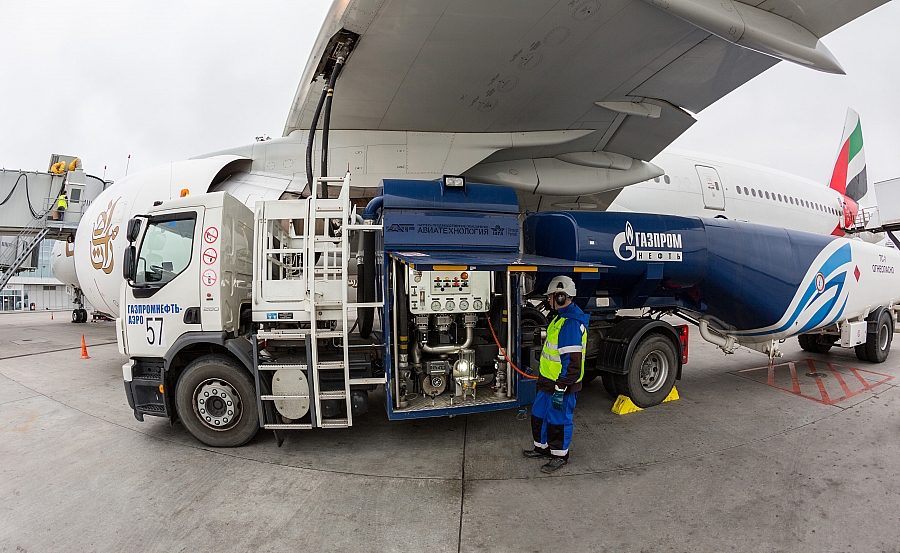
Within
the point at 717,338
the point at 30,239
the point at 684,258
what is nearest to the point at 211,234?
the point at 684,258

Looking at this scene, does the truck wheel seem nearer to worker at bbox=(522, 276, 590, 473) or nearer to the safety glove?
worker at bbox=(522, 276, 590, 473)

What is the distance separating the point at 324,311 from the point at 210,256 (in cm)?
136

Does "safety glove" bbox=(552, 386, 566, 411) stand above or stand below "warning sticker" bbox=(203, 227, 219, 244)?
below

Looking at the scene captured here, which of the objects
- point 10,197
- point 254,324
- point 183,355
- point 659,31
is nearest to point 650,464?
point 254,324

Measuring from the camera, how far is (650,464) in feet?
14.0

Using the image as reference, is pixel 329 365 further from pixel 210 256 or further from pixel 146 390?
pixel 146 390

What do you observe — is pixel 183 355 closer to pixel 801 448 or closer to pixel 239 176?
pixel 239 176

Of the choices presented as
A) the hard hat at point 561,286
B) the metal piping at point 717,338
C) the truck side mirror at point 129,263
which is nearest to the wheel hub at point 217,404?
the truck side mirror at point 129,263

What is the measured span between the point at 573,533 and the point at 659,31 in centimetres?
514

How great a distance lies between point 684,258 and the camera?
244 inches

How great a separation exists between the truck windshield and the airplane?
72.1 inches

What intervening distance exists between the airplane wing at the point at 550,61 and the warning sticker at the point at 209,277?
2.79 meters

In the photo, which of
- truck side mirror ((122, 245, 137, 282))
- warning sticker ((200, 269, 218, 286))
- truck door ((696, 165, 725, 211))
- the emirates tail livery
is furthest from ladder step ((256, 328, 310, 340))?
truck door ((696, 165, 725, 211))

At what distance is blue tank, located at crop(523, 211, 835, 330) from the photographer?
19.4ft
